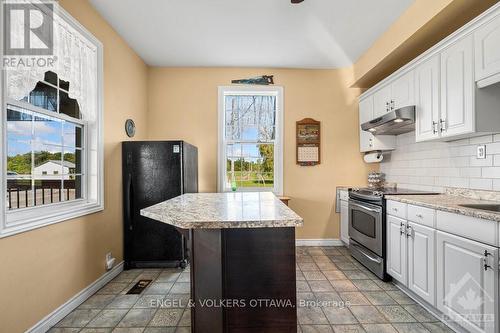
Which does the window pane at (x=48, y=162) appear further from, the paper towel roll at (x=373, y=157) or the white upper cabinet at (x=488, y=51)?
the paper towel roll at (x=373, y=157)

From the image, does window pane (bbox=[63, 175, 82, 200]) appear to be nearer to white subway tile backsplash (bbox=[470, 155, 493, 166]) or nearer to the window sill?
the window sill

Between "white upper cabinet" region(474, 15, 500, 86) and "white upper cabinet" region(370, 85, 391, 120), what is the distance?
1181mm

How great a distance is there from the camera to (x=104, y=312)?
218 centimetres

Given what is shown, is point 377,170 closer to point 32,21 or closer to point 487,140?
point 487,140

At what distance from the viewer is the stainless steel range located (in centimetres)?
272

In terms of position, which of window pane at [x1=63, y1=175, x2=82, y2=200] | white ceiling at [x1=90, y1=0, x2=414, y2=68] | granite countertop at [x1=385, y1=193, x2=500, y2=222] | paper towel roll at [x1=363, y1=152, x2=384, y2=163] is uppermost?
white ceiling at [x1=90, y1=0, x2=414, y2=68]

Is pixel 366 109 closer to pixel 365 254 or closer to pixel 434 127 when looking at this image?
pixel 434 127

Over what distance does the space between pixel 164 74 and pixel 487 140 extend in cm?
396

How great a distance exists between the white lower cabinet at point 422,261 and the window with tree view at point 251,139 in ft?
6.94

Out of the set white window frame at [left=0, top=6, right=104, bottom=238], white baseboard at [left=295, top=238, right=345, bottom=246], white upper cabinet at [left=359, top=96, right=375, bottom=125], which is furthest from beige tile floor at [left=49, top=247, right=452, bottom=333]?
white upper cabinet at [left=359, top=96, right=375, bottom=125]

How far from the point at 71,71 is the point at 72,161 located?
0.81 meters

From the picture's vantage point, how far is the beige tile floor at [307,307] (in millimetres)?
1979

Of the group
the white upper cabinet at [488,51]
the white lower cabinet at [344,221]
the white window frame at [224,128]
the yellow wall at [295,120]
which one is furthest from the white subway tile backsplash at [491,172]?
the white window frame at [224,128]

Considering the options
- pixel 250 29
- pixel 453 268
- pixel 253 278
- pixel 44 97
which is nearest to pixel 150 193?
pixel 44 97
